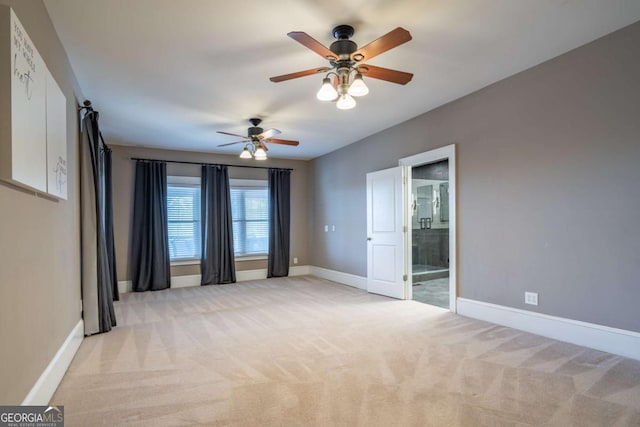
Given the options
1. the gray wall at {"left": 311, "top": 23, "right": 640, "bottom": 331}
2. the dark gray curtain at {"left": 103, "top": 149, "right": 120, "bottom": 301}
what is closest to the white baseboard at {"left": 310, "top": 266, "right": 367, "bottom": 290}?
the gray wall at {"left": 311, "top": 23, "right": 640, "bottom": 331}

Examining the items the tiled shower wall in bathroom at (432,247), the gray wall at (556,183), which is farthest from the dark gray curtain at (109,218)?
the tiled shower wall in bathroom at (432,247)

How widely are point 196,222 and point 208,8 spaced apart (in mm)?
4959

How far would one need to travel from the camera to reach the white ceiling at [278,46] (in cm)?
245

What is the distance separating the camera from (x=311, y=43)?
230cm

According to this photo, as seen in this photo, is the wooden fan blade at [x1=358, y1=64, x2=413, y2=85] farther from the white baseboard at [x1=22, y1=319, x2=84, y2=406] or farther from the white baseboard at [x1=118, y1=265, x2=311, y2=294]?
the white baseboard at [x1=118, y1=265, x2=311, y2=294]

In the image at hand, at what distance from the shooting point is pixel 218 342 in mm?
3426

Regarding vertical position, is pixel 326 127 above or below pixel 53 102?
above

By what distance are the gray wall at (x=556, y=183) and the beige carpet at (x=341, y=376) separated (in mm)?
537

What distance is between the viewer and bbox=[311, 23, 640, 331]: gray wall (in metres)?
2.83

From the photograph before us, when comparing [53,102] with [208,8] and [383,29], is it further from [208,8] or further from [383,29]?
[383,29]

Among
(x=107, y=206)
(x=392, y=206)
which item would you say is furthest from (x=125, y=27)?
(x=392, y=206)

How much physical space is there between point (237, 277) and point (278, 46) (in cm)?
519

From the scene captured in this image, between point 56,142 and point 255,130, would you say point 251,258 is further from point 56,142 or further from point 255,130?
point 56,142

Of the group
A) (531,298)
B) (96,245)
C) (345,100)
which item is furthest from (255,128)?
(531,298)
